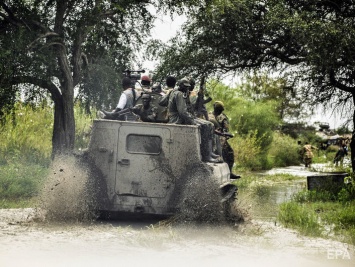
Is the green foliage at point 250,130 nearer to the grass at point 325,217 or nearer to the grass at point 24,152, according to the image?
the grass at point 24,152

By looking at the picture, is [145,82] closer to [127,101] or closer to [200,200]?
[127,101]

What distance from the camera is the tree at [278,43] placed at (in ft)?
67.0

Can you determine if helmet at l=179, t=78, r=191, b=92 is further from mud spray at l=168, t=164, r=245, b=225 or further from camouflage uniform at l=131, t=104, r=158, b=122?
mud spray at l=168, t=164, r=245, b=225

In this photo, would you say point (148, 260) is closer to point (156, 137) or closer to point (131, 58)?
point (156, 137)

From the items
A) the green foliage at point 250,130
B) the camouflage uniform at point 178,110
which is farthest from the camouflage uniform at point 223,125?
the green foliage at point 250,130

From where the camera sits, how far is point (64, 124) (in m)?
22.5

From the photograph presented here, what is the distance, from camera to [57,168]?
12.0 meters

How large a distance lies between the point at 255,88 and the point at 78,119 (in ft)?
93.6

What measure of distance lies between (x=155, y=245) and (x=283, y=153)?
35.5 metres

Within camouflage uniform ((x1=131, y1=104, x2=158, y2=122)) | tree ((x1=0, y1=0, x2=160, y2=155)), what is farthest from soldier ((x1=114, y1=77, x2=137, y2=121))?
tree ((x1=0, y1=0, x2=160, y2=155))

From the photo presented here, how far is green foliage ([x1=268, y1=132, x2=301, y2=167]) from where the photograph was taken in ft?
146

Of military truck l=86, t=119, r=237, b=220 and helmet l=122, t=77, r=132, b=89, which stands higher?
helmet l=122, t=77, r=132, b=89

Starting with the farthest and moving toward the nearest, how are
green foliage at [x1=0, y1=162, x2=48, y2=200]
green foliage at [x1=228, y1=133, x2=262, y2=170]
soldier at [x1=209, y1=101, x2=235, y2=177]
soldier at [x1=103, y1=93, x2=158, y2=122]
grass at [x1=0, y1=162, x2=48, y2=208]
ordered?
1. green foliage at [x1=228, y1=133, x2=262, y2=170]
2. green foliage at [x1=0, y1=162, x2=48, y2=200]
3. grass at [x1=0, y1=162, x2=48, y2=208]
4. soldier at [x1=209, y1=101, x2=235, y2=177]
5. soldier at [x1=103, y1=93, x2=158, y2=122]

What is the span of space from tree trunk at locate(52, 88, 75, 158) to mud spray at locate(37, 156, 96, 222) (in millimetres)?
9927
